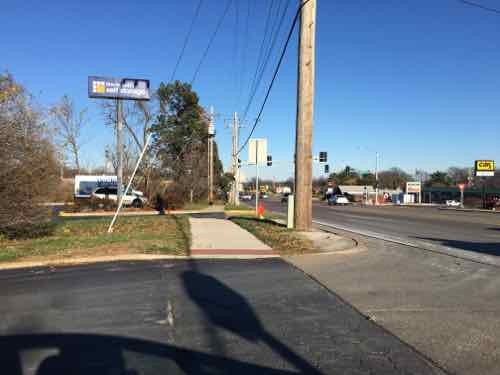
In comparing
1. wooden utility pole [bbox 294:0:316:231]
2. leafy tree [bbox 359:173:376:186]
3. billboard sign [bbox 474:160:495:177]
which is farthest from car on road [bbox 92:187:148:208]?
leafy tree [bbox 359:173:376:186]

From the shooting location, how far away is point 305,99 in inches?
544

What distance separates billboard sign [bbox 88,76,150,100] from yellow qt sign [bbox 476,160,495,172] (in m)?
45.0

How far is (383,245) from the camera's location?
12055 millimetres

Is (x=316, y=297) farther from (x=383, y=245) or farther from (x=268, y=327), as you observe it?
(x=383, y=245)

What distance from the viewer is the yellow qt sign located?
2052 inches

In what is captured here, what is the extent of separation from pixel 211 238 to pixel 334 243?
13.0 feet

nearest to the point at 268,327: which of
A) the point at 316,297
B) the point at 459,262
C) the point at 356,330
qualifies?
the point at 356,330

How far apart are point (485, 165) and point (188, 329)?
57230 mm

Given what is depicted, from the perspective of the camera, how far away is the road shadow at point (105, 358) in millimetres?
3766

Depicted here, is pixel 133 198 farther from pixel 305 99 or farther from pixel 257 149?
pixel 305 99

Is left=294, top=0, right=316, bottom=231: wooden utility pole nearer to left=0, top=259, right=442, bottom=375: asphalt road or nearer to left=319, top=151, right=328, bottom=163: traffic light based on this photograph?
left=0, top=259, right=442, bottom=375: asphalt road

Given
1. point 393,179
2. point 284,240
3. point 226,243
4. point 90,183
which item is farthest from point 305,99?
point 393,179

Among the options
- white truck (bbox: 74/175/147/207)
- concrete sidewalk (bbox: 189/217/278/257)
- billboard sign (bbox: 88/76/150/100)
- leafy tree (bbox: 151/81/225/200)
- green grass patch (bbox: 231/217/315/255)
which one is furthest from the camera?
leafy tree (bbox: 151/81/225/200)

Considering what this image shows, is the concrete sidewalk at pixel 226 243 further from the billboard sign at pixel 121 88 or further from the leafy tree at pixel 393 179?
the leafy tree at pixel 393 179
